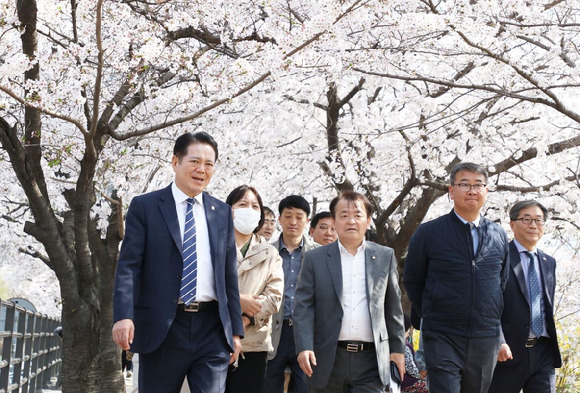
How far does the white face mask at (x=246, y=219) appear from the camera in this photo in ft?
18.3

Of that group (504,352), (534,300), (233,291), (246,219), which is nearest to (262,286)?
(246,219)

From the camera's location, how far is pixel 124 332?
13.0 feet

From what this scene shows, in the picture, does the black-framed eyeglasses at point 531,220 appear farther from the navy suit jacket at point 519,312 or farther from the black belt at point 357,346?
the black belt at point 357,346

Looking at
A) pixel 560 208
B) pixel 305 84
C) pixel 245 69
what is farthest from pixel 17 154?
pixel 560 208

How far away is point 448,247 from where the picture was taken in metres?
5.17

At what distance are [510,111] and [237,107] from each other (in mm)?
5001

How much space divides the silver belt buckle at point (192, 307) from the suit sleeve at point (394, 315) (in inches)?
50.8

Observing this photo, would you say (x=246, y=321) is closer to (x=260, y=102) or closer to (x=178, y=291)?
(x=178, y=291)

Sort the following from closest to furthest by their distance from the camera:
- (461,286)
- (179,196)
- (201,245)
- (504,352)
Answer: (201,245), (179,196), (461,286), (504,352)

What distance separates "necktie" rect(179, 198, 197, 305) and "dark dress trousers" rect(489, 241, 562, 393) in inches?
96.1

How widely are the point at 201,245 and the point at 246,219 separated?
1238mm

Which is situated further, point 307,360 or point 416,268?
point 416,268

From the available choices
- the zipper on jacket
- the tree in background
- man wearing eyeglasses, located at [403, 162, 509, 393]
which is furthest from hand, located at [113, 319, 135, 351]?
the tree in background

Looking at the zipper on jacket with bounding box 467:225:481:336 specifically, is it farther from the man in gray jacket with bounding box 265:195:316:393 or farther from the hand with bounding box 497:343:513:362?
the man in gray jacket with bounding box 265:195:316:393
